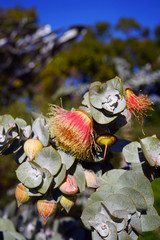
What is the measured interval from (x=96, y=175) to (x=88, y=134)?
0.06m

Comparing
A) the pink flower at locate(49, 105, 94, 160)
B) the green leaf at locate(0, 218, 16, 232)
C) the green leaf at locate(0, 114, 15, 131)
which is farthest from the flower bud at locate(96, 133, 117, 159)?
the green leaf at locate(0, 218, 16, 232)

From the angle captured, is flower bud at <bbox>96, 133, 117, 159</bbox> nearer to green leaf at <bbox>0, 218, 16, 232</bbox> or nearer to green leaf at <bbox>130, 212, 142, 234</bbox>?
green leaf at <bbox>130, 212, 142, 234</bbox>

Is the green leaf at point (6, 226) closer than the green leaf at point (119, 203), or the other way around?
the green leaf at point (119, 203)

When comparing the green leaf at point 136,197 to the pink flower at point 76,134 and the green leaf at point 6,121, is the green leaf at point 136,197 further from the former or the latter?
the green leaf at point 6,121

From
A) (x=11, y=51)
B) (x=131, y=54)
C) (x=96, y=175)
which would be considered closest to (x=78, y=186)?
(x=96, y=175)

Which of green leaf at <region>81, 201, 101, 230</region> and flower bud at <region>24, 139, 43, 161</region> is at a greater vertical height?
flower bud at <region>24, 139, 43, 161</region>

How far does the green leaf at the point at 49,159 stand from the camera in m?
0.26

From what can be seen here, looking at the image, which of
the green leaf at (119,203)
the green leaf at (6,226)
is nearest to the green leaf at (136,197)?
the green leaf at (119,203)

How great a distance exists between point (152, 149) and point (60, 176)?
0.11m

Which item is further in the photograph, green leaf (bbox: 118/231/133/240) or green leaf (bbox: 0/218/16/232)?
green leaf (bbox: 0/218/16/232)

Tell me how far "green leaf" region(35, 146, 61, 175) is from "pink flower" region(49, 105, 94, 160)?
2 cm

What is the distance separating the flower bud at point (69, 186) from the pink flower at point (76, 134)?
3 centimetres

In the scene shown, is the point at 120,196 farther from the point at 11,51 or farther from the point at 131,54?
the point at 131,54

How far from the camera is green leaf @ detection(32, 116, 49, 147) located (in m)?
0.29
